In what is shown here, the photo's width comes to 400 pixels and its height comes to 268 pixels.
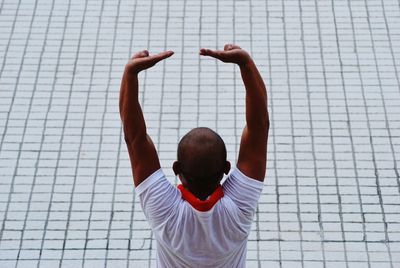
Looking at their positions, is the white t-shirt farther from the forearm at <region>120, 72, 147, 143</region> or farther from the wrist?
the wrist

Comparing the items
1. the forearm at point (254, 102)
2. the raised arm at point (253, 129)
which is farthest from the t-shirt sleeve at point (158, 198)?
the forearm at point (254, 102)

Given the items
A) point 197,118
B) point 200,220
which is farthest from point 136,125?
point 197,118

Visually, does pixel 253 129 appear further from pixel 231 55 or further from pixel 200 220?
pixel 200 220

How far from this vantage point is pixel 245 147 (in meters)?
2.38

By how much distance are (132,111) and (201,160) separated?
0.34m

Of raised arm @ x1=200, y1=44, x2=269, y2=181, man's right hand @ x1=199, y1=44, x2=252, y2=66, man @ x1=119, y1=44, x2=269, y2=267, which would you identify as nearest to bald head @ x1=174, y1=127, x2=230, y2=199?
man @ x1=119, y1=44, x2=269, y2=267

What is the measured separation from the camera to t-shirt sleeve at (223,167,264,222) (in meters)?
2.30

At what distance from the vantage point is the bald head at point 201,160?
2221 mm

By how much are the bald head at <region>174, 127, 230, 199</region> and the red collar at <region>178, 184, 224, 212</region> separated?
0.08 ft

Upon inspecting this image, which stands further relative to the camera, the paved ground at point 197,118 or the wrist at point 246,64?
the paved ground at point 197,118

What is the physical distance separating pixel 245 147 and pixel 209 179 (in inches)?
8.7

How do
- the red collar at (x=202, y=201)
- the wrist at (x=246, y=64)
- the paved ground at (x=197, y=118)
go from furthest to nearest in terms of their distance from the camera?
the paved ground at (x=197, y=118) → the wrist at (x=246, y=64) → the red collar at (x=202, y=201)

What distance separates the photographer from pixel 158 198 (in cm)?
227

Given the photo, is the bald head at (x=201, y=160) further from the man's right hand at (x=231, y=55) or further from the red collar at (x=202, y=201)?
the man's right hand at (x=231, y=55)
